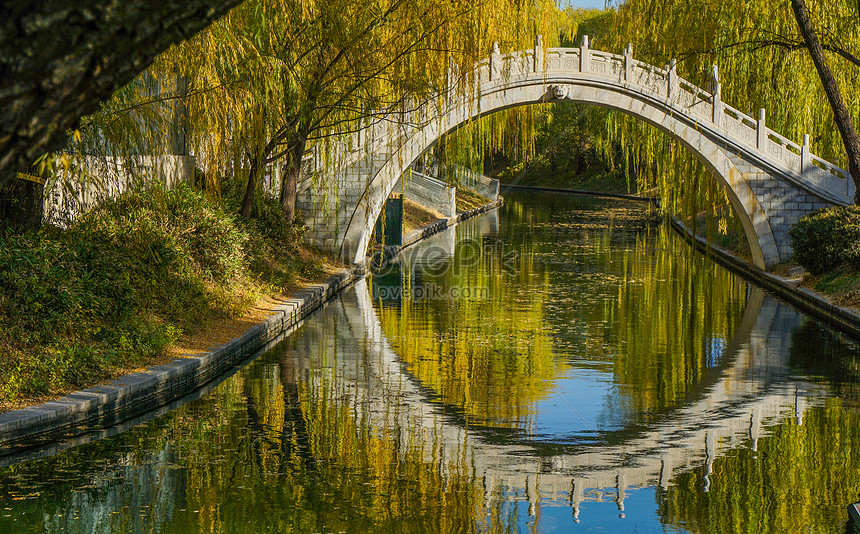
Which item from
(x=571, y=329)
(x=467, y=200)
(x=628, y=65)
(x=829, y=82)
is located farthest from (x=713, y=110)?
(x=467, y=200)

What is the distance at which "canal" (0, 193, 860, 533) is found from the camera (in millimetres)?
7598

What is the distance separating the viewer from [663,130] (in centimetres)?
2714

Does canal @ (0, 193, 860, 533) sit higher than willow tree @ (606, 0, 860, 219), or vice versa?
willow tree @ (606, 0, 860, 219)

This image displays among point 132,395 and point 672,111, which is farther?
point 672,111

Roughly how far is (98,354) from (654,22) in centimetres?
1875

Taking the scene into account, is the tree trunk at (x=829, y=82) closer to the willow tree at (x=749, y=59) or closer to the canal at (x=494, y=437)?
the willow tree at (x=749, y=59)

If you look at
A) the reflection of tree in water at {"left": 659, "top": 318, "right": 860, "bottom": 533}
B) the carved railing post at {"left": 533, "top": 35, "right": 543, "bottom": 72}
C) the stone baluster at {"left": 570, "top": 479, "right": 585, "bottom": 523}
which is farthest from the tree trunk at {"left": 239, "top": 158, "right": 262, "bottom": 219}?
the stone baluster at {"left": 570, "top": 479, "right": 585, "bottom": 523}

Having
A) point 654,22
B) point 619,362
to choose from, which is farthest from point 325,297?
point 654,22

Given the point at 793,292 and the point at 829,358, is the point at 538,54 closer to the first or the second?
the point at 793,292

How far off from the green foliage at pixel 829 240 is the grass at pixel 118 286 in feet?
36.0

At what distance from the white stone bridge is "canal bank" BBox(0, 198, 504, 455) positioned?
8790 mm

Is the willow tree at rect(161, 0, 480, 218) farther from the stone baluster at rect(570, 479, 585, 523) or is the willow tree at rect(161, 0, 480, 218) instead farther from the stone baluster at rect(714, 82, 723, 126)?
the stone baluster at rect(714, 82, 723, 126)

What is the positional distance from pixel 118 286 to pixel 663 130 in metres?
18.0

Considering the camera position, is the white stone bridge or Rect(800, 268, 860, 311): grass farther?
the white stone bridge
